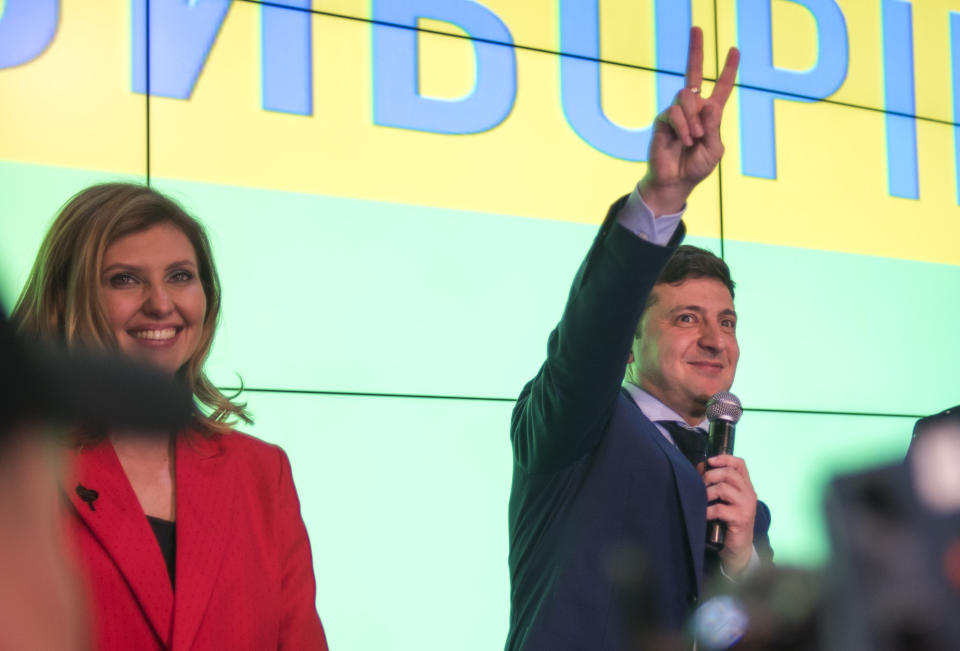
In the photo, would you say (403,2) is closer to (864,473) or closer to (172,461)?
(172,461)

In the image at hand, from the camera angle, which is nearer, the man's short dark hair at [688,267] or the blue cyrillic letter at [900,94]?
the man's short dark hair at [688,267]

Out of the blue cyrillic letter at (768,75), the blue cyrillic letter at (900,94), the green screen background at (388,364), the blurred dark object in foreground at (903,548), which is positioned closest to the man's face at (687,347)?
the green screen background at (388,364)

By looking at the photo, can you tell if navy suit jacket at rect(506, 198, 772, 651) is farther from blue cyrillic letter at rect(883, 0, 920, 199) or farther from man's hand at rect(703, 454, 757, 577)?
blue cyrillic letter at rect(883, 0, 920, 199)

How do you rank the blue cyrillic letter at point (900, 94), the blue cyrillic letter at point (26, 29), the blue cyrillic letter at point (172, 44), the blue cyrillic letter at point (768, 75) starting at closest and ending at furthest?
the blue cyrillic letter at point (26, 29) → the blue cyrillic letter at point (172, 44) → the blue cyrillic letter at point (768, 75) → the blue cyrillic letter at point (900, 94)

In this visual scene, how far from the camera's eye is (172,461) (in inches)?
65.9

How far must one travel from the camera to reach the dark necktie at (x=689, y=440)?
1809mm

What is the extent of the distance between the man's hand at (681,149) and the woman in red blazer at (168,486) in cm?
64

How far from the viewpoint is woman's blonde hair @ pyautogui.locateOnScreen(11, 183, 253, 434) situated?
5.46 feet

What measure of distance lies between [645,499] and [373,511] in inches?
74.7

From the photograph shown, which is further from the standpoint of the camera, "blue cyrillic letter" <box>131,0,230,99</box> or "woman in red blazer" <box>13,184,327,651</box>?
"blue cyrillic letter" <box>131,0,230,99</box>

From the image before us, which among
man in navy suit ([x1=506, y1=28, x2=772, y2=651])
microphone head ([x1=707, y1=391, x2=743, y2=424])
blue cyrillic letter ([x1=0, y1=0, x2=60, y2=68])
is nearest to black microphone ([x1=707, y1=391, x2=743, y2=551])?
microphone head ([x1=707, y1=391, x2=743, y2=424])

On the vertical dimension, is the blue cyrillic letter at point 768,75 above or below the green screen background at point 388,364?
above

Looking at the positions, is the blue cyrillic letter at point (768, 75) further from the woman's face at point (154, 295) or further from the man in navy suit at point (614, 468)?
the woman's face at point (154, 295)

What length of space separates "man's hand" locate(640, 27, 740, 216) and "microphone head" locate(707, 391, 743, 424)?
480mm
